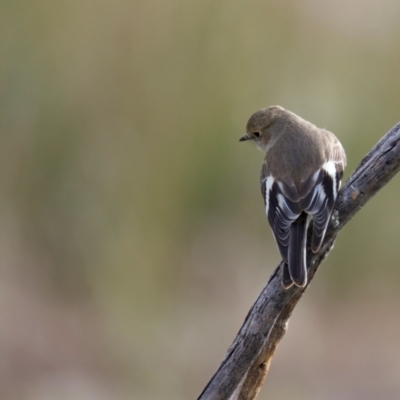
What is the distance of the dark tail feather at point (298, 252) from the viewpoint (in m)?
3.79

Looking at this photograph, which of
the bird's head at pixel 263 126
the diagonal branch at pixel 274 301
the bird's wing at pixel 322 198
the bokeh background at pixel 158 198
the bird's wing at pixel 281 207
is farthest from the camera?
the bokeh background at pixel 158 198

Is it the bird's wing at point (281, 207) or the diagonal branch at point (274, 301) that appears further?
the bird's wing at point (281, 207)

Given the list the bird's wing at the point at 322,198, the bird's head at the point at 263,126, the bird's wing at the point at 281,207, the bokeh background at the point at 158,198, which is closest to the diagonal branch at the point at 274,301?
the bird's wing at the point at 322,198

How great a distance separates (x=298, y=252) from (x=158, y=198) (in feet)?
14.7

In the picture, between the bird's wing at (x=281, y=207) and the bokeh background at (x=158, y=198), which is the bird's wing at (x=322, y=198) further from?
the bokeh background at (x=158, y=198)

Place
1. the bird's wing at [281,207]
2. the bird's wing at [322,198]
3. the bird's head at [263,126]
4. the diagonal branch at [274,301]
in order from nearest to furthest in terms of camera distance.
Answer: the diagonal branch at [274,301] → the bird's wing at [322,198] → the bird's wing at [281,207] → the bird's head at [263,126]

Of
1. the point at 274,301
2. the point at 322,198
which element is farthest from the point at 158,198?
the point at 274,301

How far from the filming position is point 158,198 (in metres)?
8.41

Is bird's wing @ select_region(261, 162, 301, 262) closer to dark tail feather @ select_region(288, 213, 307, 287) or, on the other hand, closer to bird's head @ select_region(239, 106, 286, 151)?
dark tail feather @ select_region(288, 213, 307, 287)

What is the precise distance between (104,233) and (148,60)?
203cm

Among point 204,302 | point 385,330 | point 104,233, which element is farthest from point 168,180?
point 385,330

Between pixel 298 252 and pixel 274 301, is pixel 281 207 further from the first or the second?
pixel 274 301

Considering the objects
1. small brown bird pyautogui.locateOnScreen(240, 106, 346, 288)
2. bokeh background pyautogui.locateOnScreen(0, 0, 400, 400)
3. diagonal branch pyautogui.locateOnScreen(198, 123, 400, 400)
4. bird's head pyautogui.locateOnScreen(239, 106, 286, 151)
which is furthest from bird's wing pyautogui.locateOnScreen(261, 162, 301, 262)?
bokeh background pyautogui.locateOnScreen(0, 0, 400, 400)

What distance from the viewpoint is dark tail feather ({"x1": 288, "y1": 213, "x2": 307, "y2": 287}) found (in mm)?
3793
